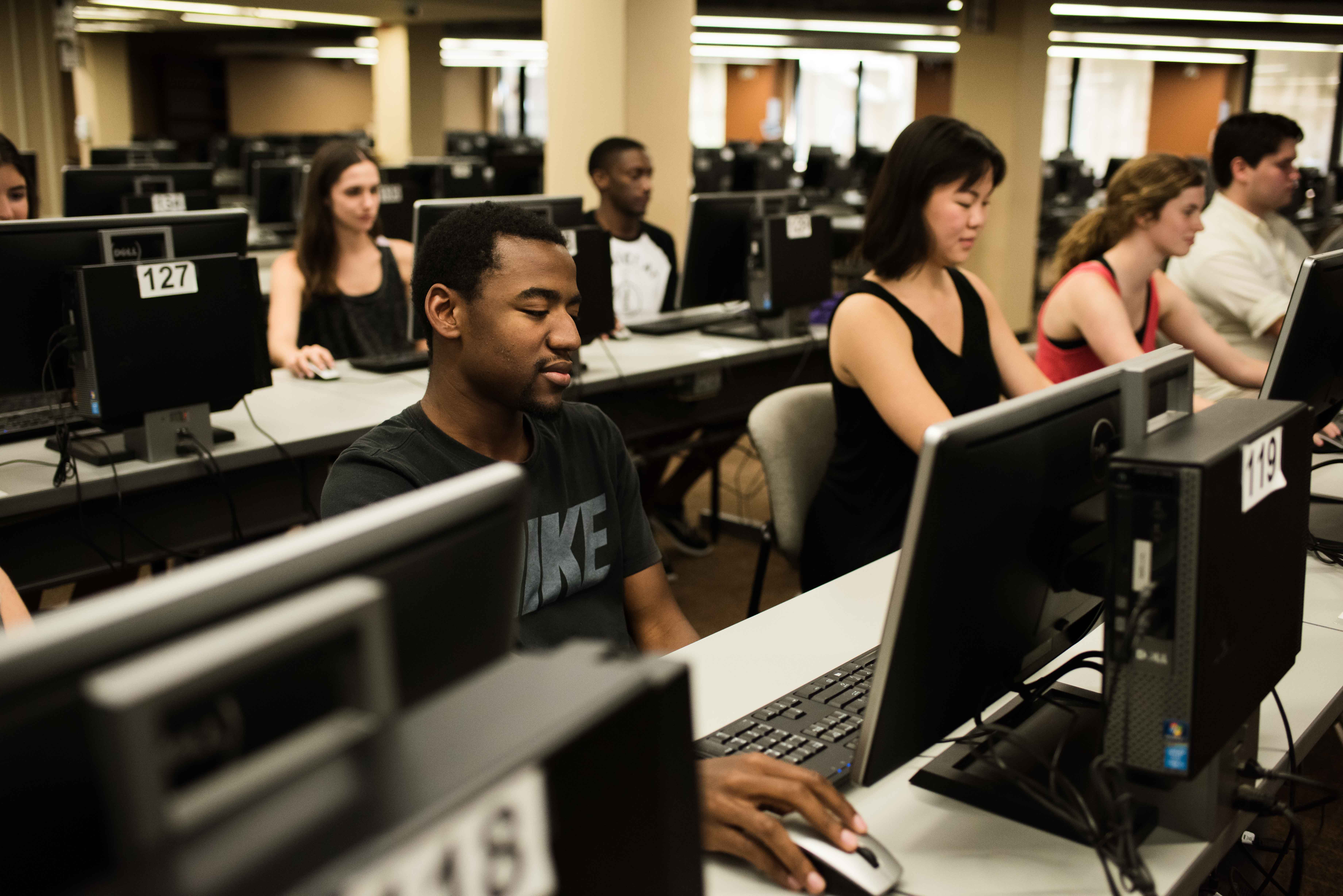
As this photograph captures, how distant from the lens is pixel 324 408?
107 inches

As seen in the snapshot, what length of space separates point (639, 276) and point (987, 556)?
3.26 metres

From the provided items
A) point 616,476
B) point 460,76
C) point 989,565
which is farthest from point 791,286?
point 460,76

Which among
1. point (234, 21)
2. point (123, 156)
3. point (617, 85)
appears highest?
point (234, 21)

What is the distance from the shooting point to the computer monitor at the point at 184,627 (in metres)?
0.45

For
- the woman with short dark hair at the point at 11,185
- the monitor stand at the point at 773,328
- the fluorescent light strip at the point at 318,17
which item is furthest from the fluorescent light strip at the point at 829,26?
the woman with short dark hair at the point at 11,185

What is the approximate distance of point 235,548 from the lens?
8.57 feet

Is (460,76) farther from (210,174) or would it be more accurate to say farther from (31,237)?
(31,237)

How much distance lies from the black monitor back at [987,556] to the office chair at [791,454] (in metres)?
0.99

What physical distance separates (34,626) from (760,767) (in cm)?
71

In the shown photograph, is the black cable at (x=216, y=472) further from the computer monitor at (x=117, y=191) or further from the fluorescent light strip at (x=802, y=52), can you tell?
the fluorescent light strip at (x=802, y=52)

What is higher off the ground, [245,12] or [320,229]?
[245,12]


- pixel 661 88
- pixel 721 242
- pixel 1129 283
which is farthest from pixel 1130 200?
pixel 661 88

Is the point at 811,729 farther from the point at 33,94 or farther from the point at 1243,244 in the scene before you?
the point at 33,94

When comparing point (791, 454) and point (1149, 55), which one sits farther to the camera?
point (1149, 55)
